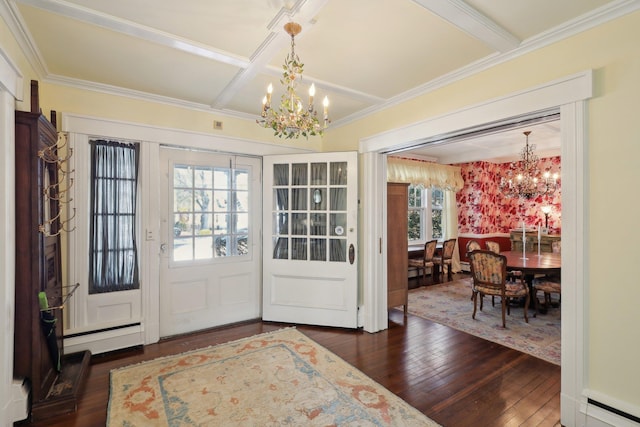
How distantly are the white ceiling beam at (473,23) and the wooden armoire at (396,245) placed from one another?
202 cm

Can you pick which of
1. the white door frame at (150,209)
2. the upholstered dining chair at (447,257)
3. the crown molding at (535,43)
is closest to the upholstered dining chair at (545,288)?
the upholstered dining chair at (447,257)

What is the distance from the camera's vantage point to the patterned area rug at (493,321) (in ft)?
10.4

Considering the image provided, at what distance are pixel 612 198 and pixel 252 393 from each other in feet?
8.96

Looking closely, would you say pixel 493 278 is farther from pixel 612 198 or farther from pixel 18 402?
pixel 18 402

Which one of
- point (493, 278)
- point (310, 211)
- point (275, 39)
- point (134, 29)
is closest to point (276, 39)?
point (275, 39)

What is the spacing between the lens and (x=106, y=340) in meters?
2.97

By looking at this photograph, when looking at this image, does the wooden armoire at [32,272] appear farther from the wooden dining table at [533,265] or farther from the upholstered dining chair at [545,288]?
the upholstered dining chair at [545,288]

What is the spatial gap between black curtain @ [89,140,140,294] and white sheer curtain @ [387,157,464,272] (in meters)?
4.35

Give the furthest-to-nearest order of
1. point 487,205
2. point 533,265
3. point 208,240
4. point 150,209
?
point 487,205, point 533,265, point 208,240, point 150,209

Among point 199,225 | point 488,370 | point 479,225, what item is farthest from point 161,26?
point 479,225

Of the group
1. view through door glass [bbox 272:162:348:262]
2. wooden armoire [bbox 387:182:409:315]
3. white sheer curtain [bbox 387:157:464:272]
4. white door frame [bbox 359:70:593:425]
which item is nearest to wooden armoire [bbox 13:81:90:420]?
view through door glass [bbox 272:162:348:262]

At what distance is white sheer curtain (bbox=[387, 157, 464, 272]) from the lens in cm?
603

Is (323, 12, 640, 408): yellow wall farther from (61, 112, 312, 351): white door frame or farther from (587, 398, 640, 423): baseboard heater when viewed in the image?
(61, 112, 312, 351): white door frame

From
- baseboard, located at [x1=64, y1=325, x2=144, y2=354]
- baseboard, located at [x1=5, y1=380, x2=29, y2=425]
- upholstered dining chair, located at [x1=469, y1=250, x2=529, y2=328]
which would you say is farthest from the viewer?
upholstered dining chair, located at [x1=469, y1=250, x2=529, y2=328]
